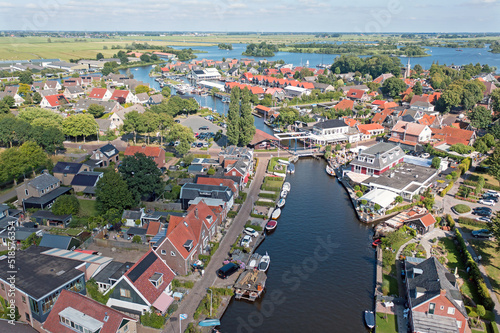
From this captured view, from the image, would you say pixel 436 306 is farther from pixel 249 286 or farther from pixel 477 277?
pixel 249 286

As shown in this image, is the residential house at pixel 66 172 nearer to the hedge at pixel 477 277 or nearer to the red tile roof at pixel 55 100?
the hedge at pixel 477 277

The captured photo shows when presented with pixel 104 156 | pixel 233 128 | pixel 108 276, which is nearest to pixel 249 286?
pixel 108 276

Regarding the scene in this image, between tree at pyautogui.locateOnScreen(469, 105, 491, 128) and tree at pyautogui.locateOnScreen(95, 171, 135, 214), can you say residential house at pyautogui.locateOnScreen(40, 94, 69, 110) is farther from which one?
tree at pyautogui.locateOnScreen(469, 105, 491, 128)

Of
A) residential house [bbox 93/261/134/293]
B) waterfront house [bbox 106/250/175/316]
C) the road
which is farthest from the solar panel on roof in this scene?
the road

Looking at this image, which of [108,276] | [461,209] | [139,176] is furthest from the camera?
[461,209]

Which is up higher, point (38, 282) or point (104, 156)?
point (104, 156)

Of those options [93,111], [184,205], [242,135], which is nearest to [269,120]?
[242,135]
